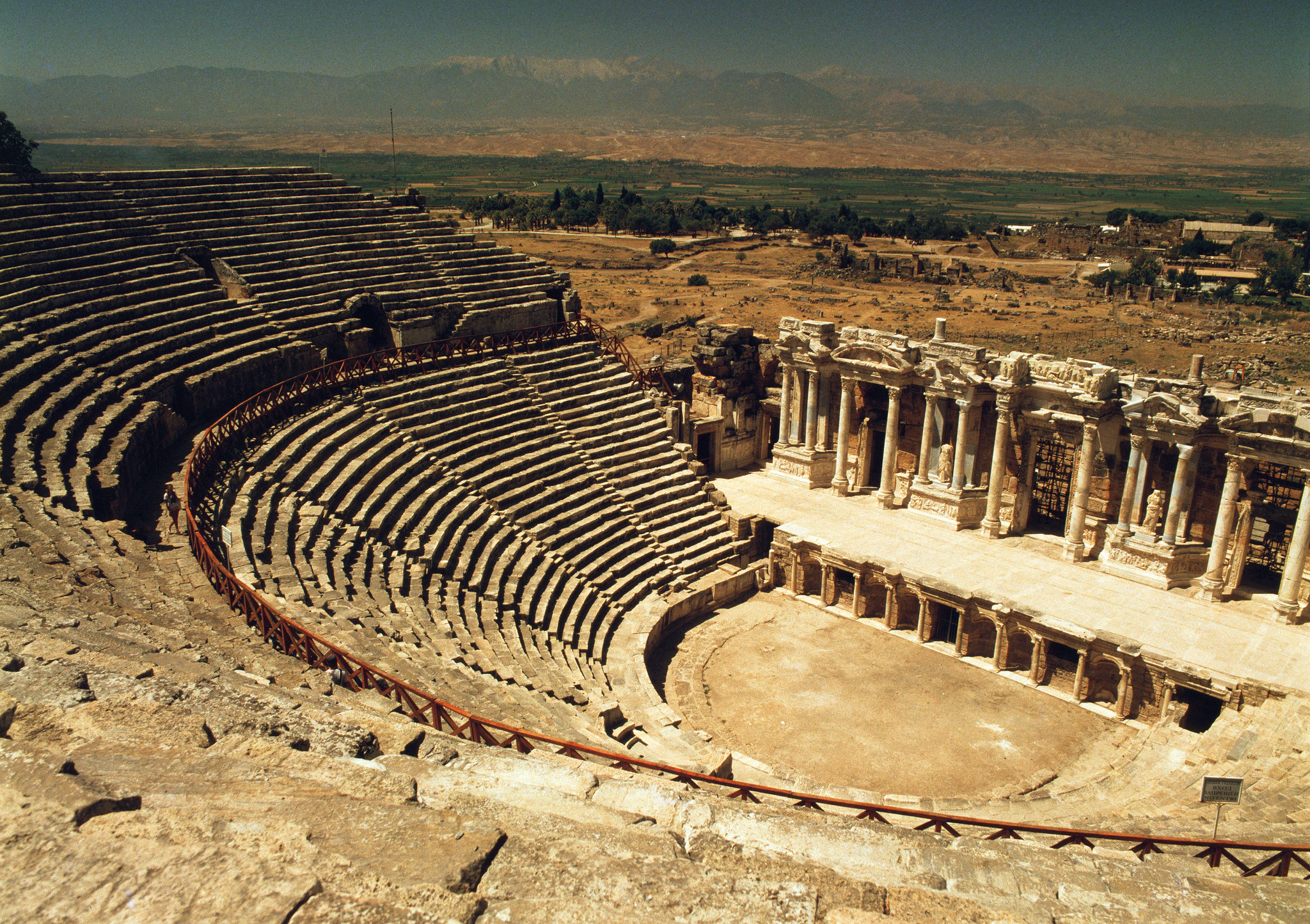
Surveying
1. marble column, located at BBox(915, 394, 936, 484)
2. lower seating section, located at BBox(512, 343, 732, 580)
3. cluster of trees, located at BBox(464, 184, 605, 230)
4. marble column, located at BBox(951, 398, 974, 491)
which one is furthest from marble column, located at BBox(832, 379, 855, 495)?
cluster of trees, located at BBox(464, 184, 605, 230)

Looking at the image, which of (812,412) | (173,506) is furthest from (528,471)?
(812,412)

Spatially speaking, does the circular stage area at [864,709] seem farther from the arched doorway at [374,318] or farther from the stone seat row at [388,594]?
the arched doorway at [374,318]

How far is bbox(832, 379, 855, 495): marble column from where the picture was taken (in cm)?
2892

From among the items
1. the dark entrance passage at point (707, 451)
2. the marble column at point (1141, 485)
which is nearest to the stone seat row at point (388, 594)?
the dark entrance passage at point (707, 451)

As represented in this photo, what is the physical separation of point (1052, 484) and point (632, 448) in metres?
12.4

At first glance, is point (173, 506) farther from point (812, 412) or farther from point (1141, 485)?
point (1141, 485)

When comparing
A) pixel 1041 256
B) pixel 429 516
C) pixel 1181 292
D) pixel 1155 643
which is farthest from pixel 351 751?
pixel 1041 256

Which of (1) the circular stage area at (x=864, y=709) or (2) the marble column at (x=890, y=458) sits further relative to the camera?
(2) the marble column at (x=890, y=458)

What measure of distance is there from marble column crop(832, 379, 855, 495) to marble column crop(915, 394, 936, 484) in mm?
2290

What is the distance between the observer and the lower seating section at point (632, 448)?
83.3 ft

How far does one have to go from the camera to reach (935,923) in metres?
6.54

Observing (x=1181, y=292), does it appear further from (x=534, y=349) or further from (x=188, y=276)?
(x=188, y=276)

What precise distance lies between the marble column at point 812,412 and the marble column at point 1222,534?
1167 centimetres

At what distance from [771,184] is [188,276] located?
7056 inches
